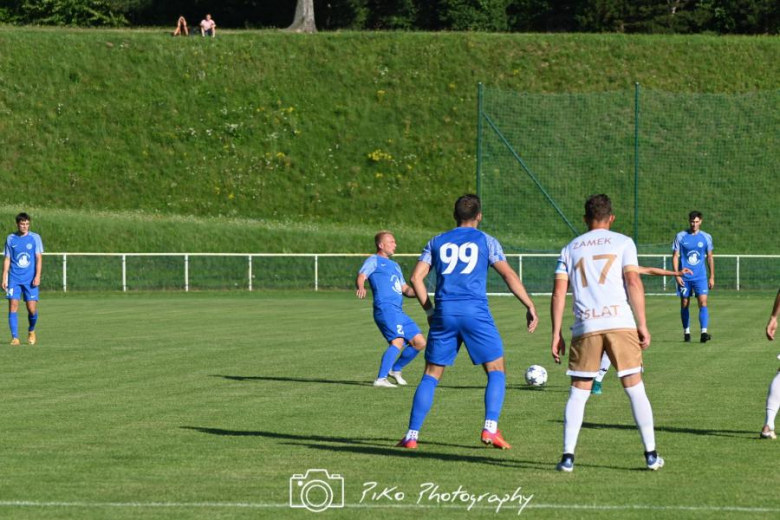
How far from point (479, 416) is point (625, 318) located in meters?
3.63

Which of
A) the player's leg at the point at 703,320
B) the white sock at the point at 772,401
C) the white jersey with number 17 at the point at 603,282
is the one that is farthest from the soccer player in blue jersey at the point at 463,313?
the player's leg at the point at 703,320

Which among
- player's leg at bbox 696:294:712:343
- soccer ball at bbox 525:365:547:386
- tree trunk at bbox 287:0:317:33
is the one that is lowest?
player's leg at bbox 696:294:712:343

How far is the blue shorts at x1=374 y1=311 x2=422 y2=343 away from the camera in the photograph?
15.5 meters

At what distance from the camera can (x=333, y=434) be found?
11375mm

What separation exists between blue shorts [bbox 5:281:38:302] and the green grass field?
104 cm

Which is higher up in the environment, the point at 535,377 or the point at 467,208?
the point at 467,208

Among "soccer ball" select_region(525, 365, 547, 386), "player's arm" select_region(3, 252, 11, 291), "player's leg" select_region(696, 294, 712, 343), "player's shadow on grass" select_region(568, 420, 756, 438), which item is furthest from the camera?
"player's leg" select_region(696, 294, 712, 343)

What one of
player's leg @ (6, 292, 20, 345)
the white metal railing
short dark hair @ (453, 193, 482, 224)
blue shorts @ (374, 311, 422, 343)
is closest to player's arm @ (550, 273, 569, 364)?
short dark hair @ (453, 193, 482, 224)

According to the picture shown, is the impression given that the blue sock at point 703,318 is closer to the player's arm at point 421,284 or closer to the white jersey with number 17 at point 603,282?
the player's arm at point 421,284

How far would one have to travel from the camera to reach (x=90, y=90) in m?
A: 61.4

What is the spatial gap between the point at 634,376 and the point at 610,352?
0.25m

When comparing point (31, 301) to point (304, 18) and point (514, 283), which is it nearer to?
point (514, 283)

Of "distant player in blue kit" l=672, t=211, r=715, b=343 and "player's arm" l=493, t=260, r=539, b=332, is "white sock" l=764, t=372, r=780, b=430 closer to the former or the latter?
"player's arm" l=493, t=260, r=539, b=332

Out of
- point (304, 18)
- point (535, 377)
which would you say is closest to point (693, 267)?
point (535, 377)
